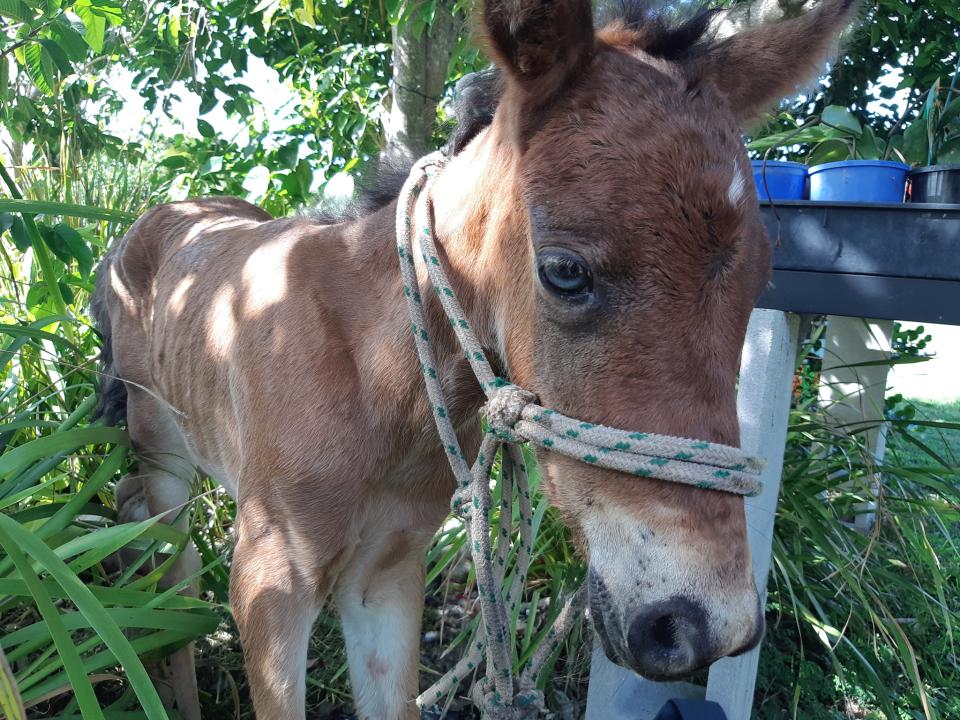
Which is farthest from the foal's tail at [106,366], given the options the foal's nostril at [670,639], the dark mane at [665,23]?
the foal's nostril at [670,639]

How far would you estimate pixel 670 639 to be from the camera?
116 cm

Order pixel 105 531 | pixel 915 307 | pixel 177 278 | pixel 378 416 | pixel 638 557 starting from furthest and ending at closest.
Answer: pixel 177 278 < pixel 105 531 < pixel 915 307 < pixel 378 416 < pixel 638 557

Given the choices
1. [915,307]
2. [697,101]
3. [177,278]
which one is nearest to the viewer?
[697,101]

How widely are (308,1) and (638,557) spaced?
2426mm

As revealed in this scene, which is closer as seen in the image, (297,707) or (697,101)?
(697,101)

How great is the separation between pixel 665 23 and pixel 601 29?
141 millimetres

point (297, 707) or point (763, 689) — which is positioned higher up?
point (297, 707)

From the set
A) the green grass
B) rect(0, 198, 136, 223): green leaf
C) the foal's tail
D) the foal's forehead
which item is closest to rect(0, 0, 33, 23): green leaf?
rect(0, 198, 136, 223): green leaf

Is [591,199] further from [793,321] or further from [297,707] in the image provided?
[297,707]

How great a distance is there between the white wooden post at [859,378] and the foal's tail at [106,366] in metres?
3.00

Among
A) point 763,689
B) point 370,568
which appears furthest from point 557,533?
point 370,568

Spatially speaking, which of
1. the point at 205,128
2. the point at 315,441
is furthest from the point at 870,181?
the point at 205,128

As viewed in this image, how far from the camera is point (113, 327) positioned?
3170mm

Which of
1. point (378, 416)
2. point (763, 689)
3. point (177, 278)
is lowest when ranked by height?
point (763, 689)
